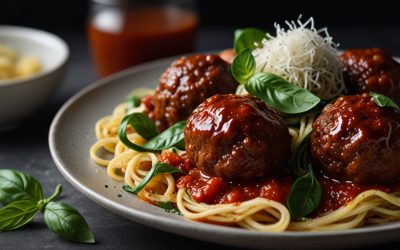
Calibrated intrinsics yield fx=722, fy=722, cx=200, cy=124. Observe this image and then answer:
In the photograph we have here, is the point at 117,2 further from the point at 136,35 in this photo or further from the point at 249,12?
the point at 249,12

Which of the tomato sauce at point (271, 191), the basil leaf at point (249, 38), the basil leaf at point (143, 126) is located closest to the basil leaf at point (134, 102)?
the basil leaf at point (143, 126)

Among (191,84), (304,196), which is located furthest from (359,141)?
(191,84)

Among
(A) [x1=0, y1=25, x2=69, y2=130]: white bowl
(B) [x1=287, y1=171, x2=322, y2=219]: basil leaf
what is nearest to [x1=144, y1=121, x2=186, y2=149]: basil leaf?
(B) [x1=287, y1=171, x2=322, y2=219]: basil leaf

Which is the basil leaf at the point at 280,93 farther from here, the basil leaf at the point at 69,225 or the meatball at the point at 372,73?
the basil leaf at the point at 69,225

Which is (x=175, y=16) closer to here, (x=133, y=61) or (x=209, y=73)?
(x=133, y=61)

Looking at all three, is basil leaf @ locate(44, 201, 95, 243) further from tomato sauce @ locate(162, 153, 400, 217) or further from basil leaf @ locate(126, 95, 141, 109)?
basil leaf @ locate(126, 95, 141, 109)

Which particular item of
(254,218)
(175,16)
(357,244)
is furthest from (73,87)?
(357,244)
